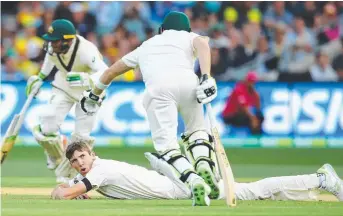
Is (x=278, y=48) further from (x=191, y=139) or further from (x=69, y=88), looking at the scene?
(x=191, y=139)

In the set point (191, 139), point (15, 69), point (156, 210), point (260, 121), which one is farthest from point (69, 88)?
point (15, 69)

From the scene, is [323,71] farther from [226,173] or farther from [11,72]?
[226,173]

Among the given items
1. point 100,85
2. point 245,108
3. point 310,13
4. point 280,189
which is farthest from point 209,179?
point 310,13

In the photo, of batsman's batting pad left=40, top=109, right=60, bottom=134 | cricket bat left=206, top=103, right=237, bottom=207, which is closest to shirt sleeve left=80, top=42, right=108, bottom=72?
batsman's batting pad left=40, top=109, right=60, bottom=134

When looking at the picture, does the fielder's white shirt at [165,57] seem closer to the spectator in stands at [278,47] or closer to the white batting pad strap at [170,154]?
the white batting pad strap at [170,154]

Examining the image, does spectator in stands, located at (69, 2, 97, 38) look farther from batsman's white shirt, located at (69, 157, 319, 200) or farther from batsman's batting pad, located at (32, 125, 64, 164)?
batsman's white shirt, located at (69, 157, 319, 200)

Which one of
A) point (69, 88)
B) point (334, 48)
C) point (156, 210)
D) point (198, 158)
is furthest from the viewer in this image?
point (334, 48)
